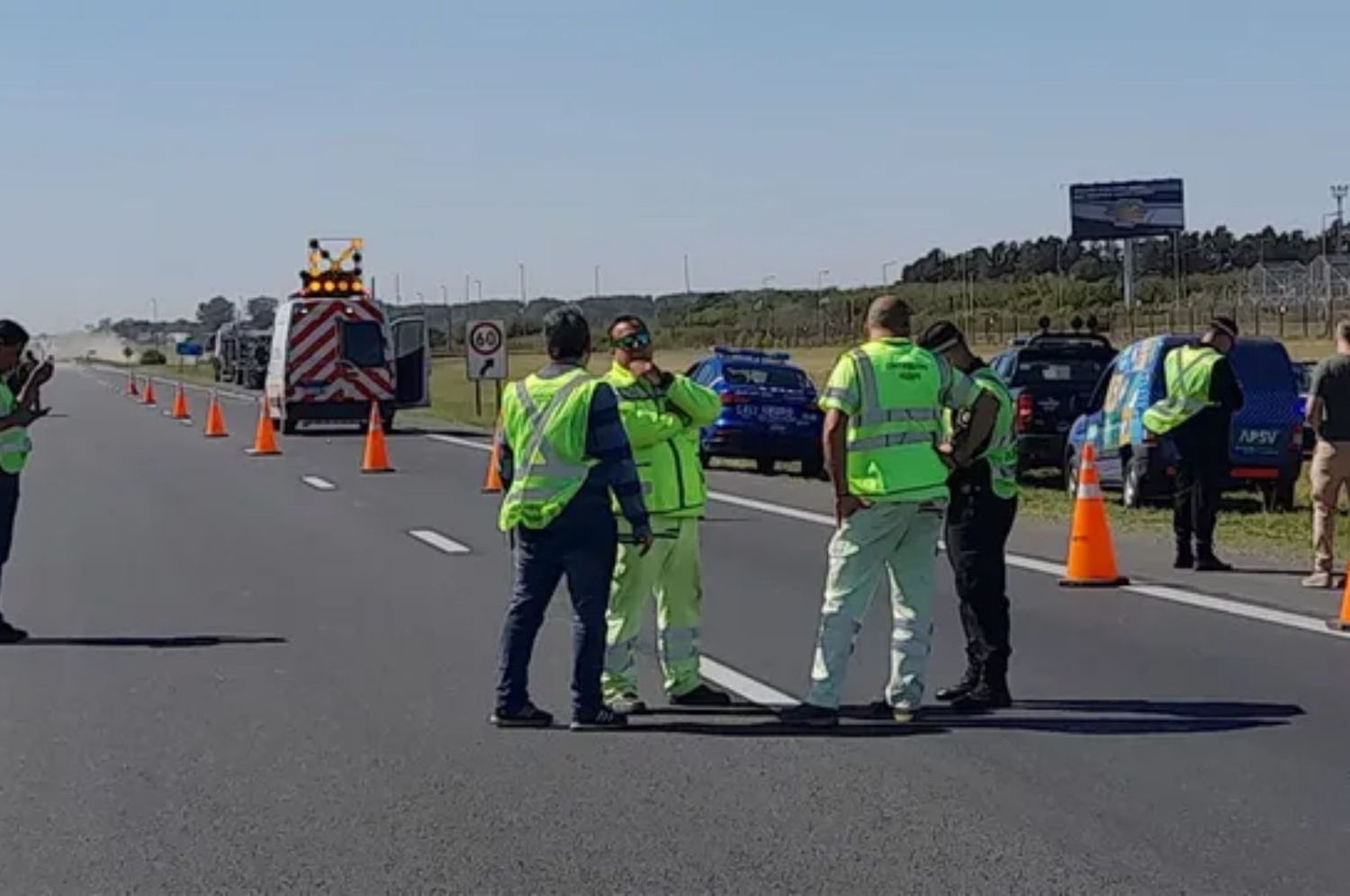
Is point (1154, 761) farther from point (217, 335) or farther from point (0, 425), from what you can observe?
point (217, 335)

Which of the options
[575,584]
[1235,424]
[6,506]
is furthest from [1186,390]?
[6,506]

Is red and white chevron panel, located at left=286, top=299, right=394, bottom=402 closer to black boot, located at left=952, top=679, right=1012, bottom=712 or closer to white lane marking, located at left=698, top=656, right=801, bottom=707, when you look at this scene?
white lane marking, located at left=698, top=656, right=801, bottom=707

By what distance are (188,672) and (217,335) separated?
8129 centimetres

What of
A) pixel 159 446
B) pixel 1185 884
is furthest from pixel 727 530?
pixel 159 446

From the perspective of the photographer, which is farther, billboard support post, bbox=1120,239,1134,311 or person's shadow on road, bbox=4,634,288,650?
billboard support post, bbox=1120,239,1134,311

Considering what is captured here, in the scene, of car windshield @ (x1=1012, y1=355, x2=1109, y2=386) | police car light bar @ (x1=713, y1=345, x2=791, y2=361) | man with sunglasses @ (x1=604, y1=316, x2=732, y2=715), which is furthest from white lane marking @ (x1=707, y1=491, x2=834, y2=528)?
man with sunglasses @ (x1=604, y1=316, x2=732, y2=715)

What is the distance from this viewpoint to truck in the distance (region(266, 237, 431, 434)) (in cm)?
3872

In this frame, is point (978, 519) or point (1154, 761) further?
point (978, 519)

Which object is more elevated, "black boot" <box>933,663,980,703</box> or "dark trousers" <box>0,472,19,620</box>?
"dark trousers" <box>0,472,19,620</box>

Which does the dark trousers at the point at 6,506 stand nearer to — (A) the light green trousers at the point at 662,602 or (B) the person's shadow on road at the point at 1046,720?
(A) the light green trousers at the point at 662,602

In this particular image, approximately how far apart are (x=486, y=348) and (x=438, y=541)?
65.4 feet

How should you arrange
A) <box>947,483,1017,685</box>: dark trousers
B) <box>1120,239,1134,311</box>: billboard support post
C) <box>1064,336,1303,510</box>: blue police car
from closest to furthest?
<box>947,483,1017,685</box>: dark trousers → <box>1064,336,1303,510</box>: blue police car → <box>1120,239,1134,311</box>: billboard support post

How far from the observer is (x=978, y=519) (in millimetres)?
10453

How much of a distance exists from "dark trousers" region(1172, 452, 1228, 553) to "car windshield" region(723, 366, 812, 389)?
38.3ft
